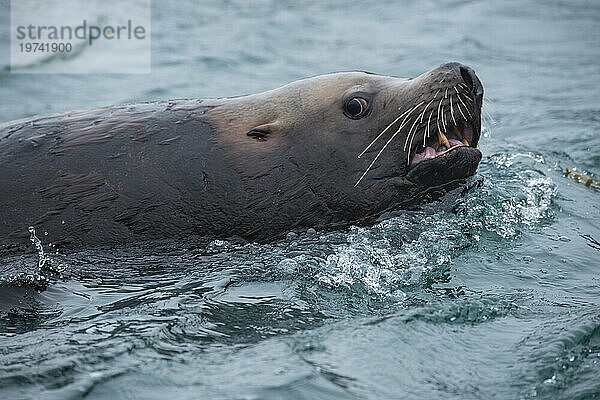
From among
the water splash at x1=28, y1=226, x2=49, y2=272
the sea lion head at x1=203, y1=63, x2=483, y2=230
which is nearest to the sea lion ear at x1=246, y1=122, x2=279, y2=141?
the sea lion head at x1=203, y1=63, x2=483, y2=230

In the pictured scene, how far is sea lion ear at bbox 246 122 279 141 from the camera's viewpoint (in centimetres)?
516

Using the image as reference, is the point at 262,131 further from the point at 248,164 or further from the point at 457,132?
the point at 457,132

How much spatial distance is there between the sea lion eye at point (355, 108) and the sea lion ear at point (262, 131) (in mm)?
453

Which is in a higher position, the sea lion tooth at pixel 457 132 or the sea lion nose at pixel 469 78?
the sea lion nose at pixel 469 78

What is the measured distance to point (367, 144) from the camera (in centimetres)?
512

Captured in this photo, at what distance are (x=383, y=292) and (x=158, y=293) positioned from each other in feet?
4.08

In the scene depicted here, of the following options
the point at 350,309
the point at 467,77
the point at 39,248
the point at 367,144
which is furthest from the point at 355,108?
the point at 39,248

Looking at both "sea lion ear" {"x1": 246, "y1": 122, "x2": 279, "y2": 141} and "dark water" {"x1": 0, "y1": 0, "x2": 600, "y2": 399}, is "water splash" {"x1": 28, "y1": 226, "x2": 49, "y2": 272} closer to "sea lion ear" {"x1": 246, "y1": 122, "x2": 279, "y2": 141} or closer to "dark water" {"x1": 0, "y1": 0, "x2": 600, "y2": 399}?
"dark water" {"x1": 0, "y1": 0, "x2": 600, "y2": 399}

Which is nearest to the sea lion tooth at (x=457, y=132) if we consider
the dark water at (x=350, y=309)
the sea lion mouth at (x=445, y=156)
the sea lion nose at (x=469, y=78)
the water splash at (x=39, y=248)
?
the sea lion mouth at (x=445, y=156)

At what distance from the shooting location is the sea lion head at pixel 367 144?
506 cm

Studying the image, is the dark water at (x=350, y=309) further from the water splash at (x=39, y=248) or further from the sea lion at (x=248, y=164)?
the sea lion at (x=248, y=164)

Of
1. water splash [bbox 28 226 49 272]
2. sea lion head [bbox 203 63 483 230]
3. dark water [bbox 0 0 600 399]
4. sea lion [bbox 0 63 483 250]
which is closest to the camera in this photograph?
dark water [bbox 0 0 600 399]

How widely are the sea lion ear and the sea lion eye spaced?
453 millimetres

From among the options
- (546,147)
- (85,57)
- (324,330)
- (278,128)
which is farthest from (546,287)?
(85,57)
